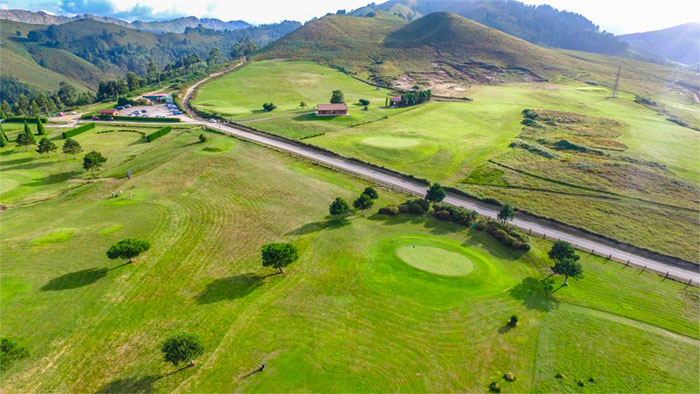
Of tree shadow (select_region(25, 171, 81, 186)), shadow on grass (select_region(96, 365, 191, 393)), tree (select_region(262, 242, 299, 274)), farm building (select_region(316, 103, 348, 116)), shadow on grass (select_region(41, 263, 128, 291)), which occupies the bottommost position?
shadow on grass (select_region(96, 365, 191, 393))

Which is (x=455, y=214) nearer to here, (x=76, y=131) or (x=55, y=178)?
(x=55, y=178)

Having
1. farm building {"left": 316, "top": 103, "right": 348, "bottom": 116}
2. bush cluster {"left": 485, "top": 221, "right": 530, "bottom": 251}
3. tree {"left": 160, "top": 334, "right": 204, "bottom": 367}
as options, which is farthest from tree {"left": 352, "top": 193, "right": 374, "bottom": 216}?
farm building {"left": 316, "top": 103, "right": 348, "bottom": 116}

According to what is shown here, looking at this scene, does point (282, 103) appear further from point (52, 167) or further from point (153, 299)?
point (153, 299)

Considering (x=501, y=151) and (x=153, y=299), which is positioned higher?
(x=501, y=151)

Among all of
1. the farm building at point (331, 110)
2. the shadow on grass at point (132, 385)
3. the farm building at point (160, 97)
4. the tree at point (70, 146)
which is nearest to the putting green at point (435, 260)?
the shadow on grass at point (132, 385)

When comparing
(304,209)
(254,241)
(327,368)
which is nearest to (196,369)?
(327,368)

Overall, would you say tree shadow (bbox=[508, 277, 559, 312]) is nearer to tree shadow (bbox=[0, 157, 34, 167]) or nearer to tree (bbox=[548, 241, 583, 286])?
tree (bbox=[548, 241, 583, 286])
